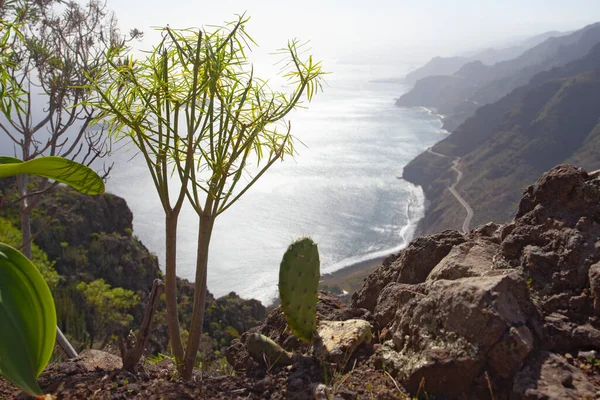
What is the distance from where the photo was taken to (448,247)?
2832mm

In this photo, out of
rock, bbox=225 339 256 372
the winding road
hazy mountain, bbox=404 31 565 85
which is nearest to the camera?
rock, bbox=225 339 256 372

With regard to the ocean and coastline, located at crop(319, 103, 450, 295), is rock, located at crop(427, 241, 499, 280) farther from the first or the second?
coastline, located at crop(319, 103, 450, 295)

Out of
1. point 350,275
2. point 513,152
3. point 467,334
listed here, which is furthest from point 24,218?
point 513,152

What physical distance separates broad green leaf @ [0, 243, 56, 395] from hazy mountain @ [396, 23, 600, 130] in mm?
83994

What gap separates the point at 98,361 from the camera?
2635 millimetres

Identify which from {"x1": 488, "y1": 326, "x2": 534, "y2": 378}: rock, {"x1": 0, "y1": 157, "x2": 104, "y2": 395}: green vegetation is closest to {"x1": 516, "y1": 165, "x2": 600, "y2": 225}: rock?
{"x1": 488, "y1": 326, "x2": 534, "y2": 378}: rock

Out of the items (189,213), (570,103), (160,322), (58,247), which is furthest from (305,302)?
(570,103)

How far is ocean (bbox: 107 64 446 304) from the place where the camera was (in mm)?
26094

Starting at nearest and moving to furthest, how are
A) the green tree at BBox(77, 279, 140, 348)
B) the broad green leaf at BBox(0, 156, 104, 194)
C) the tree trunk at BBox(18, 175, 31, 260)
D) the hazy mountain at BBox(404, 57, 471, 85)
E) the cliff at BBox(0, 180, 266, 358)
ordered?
the broad green leaf at BBox(0, 156, 104, 194) < the tree trunk at BBox(18, 175, 31, 260) < the green tree at BBox(77, 279, 140, 348) < the cliff at BBox(0, 180, 266, 358) < the hazy mountain at BBox(404, 57, 471, 85)

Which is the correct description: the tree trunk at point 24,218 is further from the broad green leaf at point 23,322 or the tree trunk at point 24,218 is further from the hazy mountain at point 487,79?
the hazy mountain at point 487,79

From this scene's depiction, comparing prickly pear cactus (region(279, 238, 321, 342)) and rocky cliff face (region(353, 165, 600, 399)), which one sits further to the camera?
prickly pear cactus (region(279, 238, 321, 342))

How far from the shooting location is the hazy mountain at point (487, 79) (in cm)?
8894

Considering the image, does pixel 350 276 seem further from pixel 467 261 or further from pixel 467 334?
pixel 467 334

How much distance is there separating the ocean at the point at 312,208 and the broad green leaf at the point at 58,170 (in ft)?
34.7
